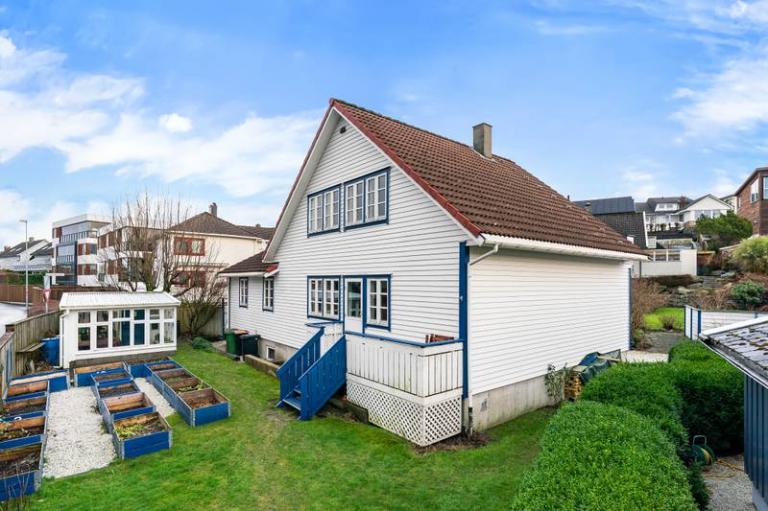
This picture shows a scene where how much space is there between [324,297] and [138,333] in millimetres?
7787

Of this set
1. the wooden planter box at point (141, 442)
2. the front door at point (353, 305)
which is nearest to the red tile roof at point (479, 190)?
the front door at point (353, 305)

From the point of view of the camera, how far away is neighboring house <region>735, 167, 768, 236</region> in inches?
1471

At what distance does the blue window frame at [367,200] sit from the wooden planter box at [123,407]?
670 centimetres

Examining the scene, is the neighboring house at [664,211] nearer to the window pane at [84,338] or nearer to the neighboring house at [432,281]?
the neighboring house at [432,281]

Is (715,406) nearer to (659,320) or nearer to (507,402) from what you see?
(507,402)

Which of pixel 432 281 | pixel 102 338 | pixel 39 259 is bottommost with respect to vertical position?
pixel 102 338

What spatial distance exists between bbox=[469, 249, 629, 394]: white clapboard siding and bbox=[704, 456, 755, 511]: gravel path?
144 inches

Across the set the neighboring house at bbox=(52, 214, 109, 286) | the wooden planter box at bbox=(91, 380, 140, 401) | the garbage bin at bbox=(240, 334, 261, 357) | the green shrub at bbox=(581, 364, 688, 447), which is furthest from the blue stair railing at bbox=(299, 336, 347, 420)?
the neighboring house at bbox=(52, 214, 109, 286)

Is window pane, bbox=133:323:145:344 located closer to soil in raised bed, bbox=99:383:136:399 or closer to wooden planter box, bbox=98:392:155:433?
soil in raised bed, bbox=99:383:136:399

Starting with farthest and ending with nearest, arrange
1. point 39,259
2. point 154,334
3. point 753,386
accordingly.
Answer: point 39,259 → point 154,334 → point 753,386

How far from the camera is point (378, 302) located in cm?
1077

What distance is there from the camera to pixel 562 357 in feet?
35.2

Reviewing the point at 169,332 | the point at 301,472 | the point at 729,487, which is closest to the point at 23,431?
the point at 301,472

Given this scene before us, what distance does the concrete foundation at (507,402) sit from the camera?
8438 millimetres
